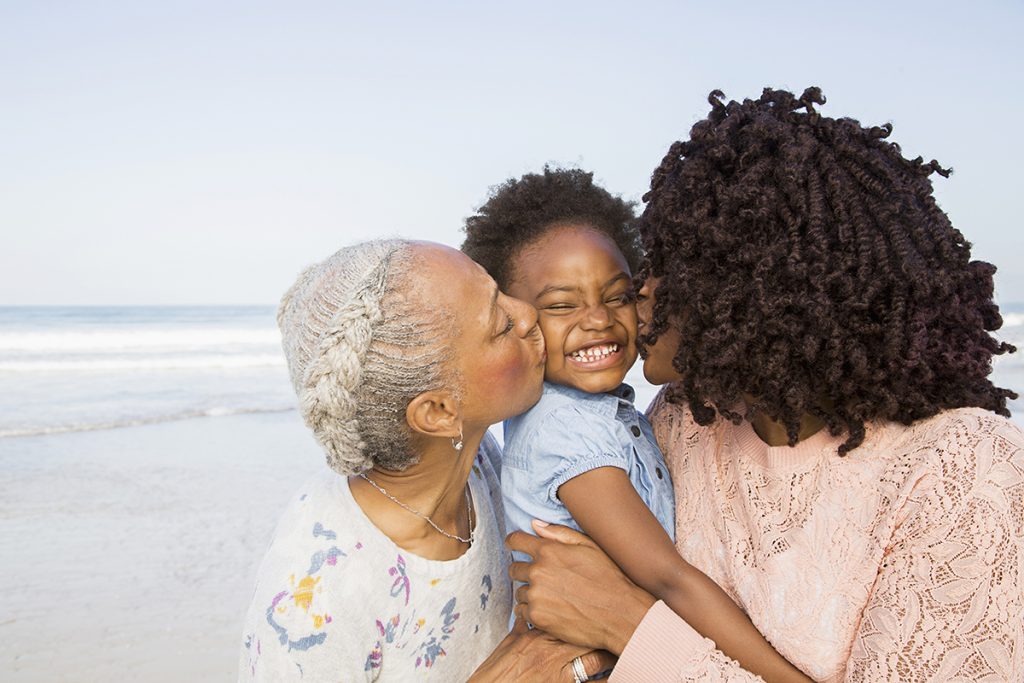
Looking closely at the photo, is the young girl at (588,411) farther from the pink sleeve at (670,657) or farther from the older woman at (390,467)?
the older woman at (390,467)

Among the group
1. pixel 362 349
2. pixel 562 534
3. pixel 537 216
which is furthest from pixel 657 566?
pixel 537 216

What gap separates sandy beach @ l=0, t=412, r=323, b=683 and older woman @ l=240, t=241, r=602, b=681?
2475 millimetres

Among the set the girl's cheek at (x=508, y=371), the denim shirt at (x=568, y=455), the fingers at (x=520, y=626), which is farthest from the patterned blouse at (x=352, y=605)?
the girl's cheek at (x=508, y=371)

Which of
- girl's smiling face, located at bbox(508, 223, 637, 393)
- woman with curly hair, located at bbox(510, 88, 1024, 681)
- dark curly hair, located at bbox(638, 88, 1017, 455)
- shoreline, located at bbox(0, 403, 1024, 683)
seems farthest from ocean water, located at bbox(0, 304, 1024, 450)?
dark curly hair, located at bbox(638, 88, 1017, 455)

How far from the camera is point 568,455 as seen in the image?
232 centimetres

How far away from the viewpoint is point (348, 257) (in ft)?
6.42

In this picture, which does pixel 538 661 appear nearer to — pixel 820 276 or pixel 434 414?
pixel 434 414

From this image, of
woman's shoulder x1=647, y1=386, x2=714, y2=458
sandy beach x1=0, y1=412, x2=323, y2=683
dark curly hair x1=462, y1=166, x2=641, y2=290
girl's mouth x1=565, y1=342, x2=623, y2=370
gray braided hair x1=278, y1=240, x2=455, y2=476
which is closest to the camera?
gray braided hair x1=278, y1=240, x2=455, y2=476

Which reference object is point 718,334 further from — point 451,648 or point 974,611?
point 451,648

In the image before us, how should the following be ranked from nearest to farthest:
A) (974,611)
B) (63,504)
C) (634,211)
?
(974,611) < (634,211) < (63,504)

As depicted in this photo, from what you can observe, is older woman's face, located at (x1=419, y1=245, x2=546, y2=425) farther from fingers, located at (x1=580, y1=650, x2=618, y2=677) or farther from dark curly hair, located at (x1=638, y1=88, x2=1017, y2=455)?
fingers, located at (x1=580, y1=650, x2=618, y2=677)

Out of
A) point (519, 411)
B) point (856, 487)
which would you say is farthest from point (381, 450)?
point (856, 487)

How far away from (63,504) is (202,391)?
598cm

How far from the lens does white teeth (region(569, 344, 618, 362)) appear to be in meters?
2.60
